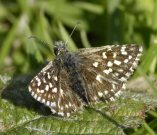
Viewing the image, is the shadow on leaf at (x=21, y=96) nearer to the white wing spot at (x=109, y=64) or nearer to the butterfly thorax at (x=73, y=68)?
the butterfly thorax at (x=73, y=68)

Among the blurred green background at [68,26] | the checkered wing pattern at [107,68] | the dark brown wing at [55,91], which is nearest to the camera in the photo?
the dark brown wing at [55,91]

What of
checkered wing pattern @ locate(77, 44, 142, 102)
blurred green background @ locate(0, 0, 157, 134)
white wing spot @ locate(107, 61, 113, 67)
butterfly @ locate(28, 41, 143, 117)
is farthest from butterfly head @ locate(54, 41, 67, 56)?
blurred green background @ locate(0, 0, 157, 134)

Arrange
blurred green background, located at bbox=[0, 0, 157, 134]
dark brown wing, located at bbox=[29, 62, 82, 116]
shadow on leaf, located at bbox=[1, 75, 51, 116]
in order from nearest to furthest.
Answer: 1. dark brown wing, located at bbox=[29, 62, 82, 116]
2. shadow on leaf, located at bbox=[1, 75, 51, 116]
3. blurred green background, located at bbox=[0, 0, 157, 134]

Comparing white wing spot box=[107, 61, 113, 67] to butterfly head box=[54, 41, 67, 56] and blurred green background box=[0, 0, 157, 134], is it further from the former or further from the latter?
blurred green background box=[0, 0, 157, 134]

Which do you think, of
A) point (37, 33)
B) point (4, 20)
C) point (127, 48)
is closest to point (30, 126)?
point (127, 48)

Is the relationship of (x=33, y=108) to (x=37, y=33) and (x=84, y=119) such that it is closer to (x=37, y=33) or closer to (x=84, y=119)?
(x=84, y=119)

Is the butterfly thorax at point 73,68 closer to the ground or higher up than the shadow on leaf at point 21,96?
higher up

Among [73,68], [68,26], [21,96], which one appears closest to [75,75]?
[73,68]

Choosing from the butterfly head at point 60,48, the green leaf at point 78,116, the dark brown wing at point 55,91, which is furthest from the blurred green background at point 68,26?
the dark brown wing at point 55,91
